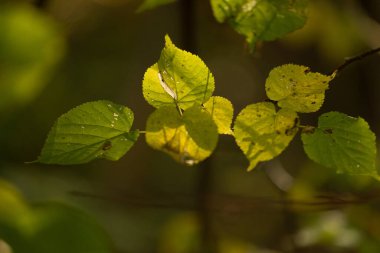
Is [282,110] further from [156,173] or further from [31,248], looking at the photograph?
[156,173]

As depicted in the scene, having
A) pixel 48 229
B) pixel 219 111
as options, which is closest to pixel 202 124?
pixel 219 111

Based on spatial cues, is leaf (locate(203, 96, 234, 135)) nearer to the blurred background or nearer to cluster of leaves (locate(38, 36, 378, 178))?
cluster of leaves (locate(38, 36, 378, 178))

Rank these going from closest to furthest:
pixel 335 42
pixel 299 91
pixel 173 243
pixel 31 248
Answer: pixel 299 91
pixel 31 248
pixel 173 243
pixel 335 42

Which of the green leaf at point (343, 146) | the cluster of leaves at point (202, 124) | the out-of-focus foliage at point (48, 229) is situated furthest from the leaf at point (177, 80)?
the out-of-focus foliage at point (48, 229)

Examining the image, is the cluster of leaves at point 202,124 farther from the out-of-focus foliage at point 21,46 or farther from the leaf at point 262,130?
the out-of-focus foliage at point 21,46

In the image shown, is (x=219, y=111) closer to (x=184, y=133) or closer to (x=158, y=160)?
(x=184, y=133)

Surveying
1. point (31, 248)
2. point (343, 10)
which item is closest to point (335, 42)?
point (343, 10)

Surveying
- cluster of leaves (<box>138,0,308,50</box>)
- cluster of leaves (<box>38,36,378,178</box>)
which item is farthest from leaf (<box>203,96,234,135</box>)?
cluster of leaves (<box>138,0,308,50</box>)
